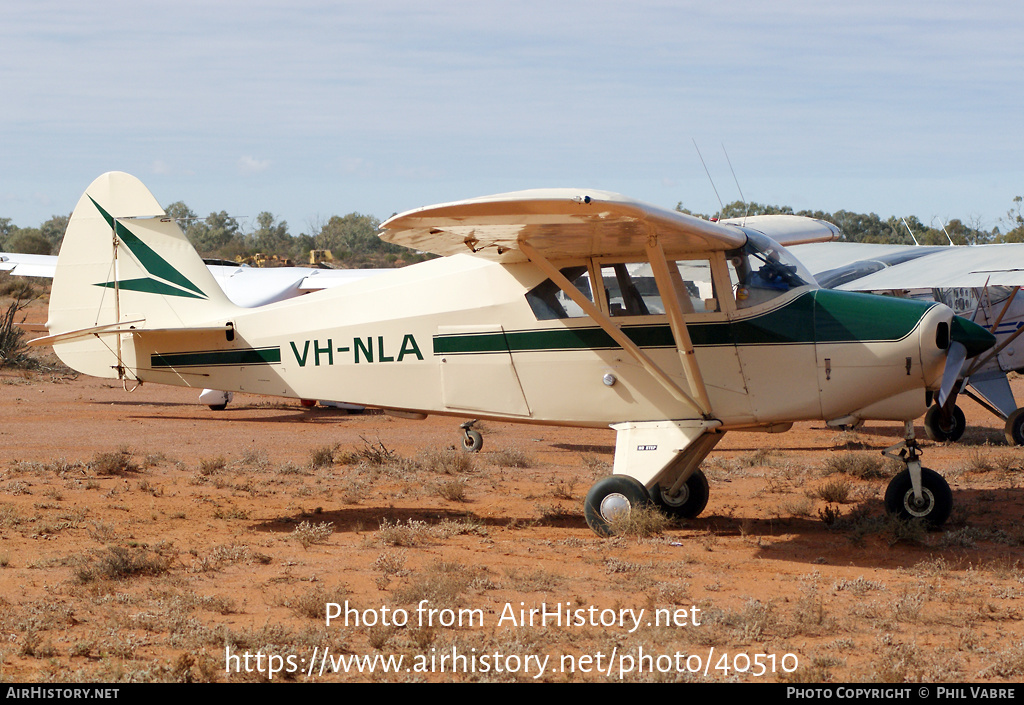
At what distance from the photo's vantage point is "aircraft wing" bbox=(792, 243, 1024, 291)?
11883 millimetres

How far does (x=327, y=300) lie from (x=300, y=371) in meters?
0.78

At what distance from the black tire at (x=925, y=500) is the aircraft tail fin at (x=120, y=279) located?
23.2 ft

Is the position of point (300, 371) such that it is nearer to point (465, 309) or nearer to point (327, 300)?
point (327, 300)

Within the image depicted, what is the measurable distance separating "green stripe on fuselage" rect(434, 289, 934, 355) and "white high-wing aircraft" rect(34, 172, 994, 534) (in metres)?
0.01

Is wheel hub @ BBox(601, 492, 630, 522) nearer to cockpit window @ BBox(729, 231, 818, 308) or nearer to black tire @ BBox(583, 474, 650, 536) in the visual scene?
black tire @ BBox(583, 474, 650, 536)

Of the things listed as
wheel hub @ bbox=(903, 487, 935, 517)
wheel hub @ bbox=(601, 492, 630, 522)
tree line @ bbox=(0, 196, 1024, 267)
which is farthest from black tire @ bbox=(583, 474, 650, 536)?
tree line @ bbox=(0, 196, 1024, 267)

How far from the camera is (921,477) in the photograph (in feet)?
27.5

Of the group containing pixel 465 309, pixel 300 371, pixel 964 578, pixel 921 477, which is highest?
pixel 465 309

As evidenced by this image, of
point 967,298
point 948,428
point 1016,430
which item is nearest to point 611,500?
point 1016,430

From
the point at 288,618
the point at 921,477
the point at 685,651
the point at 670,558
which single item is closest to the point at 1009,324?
the point at 921,477

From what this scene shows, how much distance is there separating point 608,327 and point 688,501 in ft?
7.63

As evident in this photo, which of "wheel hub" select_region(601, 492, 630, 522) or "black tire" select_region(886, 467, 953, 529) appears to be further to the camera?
"black tire" select_region(886, 467, 953, 529)

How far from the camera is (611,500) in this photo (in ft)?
26.9

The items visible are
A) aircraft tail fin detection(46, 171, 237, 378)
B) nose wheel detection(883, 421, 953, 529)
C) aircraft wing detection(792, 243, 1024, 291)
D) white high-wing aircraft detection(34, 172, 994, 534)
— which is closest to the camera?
white high-wing aircraft detection(34, 172, 994, 534)
